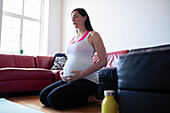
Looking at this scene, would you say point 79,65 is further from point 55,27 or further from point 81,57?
point 55,27

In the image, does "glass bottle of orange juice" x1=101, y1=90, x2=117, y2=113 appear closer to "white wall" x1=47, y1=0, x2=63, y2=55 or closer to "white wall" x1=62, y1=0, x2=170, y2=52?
"white wall" x1=62, y1=0, x2=170, y2=52

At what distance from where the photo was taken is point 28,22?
472 centimetres

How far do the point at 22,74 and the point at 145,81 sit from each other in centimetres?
231

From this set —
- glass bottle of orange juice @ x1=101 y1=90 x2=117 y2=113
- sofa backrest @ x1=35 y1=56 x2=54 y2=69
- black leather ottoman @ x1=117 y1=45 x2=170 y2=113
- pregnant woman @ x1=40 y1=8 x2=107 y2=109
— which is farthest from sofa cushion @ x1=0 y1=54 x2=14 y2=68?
black leather ottoman @ x1=117 y1=45 x2=170 y2=113

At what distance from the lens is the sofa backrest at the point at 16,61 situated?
10.8 ft

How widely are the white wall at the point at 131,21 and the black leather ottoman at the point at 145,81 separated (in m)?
2.18

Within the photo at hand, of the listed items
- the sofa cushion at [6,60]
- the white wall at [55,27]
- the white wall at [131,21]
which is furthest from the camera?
the white wall at [55,27]

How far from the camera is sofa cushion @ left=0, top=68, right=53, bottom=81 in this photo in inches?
100

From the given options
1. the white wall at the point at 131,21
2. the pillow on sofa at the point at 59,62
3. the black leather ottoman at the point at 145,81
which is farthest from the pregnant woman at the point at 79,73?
the pillow on sofa at the point at 59,62

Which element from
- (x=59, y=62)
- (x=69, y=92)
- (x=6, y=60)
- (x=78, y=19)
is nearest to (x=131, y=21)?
(x=59, y=62)

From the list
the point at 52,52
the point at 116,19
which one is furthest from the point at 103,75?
the point at 52,52

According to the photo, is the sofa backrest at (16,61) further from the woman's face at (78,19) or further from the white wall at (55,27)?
the woman's face at (78,19)

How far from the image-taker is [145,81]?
817 millimetres

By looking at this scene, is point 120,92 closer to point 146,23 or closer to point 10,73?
point 10,73
